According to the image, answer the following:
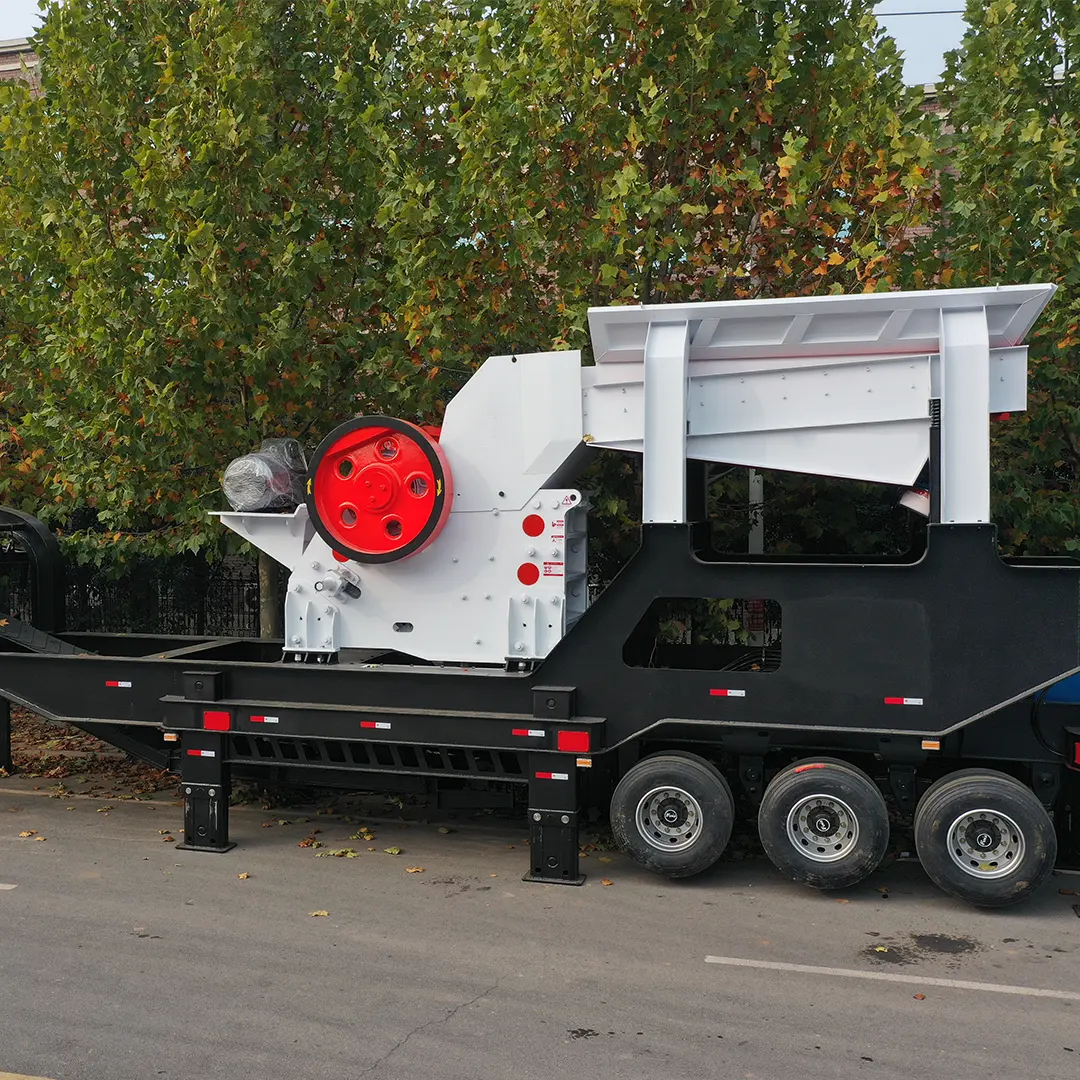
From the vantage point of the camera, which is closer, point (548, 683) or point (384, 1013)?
point (384, 1013)

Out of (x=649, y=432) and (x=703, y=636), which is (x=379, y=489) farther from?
(x=703, y=636)

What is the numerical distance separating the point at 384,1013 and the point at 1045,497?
7.63m

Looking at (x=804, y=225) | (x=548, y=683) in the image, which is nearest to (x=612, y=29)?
(x=804, y=225)

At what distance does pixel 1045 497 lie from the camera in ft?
34.2

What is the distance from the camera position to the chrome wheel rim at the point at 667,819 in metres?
7.18

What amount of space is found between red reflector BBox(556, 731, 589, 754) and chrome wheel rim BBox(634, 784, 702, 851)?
0.48 m

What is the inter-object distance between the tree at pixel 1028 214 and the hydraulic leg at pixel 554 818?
Answer: 5035 mm

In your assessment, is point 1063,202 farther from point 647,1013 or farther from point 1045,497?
point 647,1013

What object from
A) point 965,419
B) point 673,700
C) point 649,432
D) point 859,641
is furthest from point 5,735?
point 965,419

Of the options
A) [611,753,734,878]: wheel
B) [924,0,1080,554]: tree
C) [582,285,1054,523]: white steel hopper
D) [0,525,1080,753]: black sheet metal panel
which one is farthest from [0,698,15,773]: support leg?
[924,0,1080,554]: tree

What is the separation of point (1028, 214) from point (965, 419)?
14.2 feet

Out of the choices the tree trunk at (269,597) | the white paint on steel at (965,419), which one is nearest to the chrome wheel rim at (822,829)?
the white paint on steel at (965,419)

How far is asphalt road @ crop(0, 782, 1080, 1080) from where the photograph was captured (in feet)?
16.1

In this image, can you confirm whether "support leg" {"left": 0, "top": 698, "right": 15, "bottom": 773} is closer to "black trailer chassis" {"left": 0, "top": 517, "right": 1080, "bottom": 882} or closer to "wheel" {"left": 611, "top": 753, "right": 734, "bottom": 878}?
"black trailer chassis" {"left": 0, "top": 517, "right": 1080, "bottom": 882}
